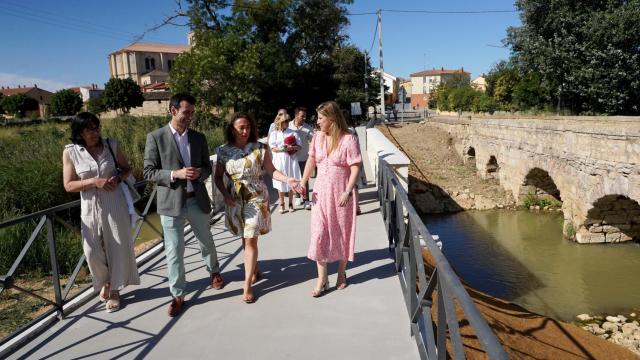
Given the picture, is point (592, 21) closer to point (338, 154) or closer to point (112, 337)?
point (338, 154)

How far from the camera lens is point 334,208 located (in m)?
3.44

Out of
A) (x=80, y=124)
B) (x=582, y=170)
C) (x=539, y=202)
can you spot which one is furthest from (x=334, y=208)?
(x=539, y=202)

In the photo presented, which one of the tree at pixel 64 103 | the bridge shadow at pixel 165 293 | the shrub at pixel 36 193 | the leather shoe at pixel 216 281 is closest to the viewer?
the bridge shadow at pixel 165 293

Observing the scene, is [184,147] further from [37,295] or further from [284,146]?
[284,146]

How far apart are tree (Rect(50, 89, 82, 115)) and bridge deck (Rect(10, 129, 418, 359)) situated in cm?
6809

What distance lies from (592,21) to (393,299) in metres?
20.7

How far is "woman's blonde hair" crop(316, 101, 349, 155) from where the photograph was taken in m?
3.38

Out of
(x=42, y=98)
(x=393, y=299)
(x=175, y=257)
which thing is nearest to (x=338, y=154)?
(x=393, y=299)

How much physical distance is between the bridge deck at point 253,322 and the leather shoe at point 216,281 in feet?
0.15

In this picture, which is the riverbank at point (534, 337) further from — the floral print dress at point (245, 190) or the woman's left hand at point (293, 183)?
the floral print dress at point (245, 190)

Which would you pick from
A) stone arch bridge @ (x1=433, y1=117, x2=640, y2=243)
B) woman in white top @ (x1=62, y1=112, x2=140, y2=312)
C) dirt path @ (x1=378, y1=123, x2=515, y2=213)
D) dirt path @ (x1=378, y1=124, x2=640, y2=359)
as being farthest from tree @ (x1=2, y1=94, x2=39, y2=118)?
woman in white top @ (x1=62, y1=112, x2=140, y2=312)

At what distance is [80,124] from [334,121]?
1882 millimetres

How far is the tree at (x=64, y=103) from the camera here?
2437 inches

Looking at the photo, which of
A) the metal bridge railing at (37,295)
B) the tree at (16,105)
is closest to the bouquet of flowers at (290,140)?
the metal bridge railing at (37,295)
